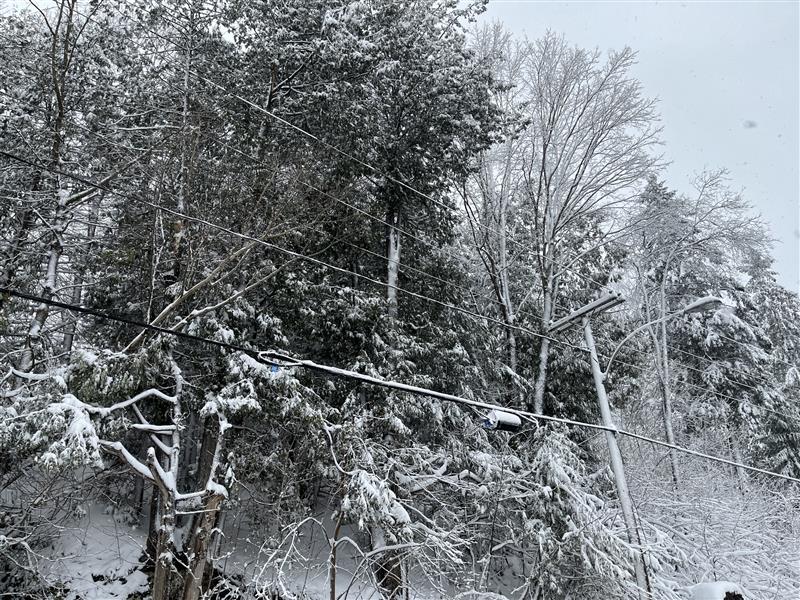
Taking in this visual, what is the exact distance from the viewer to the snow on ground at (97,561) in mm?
10312

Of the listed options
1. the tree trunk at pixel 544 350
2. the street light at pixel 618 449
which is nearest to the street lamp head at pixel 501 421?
the street light at pixel 618 449

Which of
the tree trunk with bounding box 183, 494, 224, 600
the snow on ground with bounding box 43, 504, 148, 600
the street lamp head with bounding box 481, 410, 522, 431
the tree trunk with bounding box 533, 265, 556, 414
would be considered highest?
the tree trunk with bounding box 533, 265, 556, 414

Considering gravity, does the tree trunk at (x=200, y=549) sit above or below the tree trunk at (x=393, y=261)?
below

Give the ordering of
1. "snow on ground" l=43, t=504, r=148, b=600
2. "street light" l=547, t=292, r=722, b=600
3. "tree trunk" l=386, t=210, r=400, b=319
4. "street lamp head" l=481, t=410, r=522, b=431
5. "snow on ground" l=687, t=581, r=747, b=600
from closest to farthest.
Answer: "street lamp head" l=481, t=410, r=522, b=431, "snow on ground" l=687, t=581, r=747, b=600, "street light" l=547, t=292, r=722, b=600, "snow on ground" l=43, t=504, r=148, b=600, "tree trunk" l=386, t=210, r=400, b=319

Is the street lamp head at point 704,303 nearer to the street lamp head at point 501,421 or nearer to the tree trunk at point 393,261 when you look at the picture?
the street lamp head at point 501,421

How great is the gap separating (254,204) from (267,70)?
4635 millimetres

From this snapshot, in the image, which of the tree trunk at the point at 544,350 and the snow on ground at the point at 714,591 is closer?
the snow on ground at the point at 714,591

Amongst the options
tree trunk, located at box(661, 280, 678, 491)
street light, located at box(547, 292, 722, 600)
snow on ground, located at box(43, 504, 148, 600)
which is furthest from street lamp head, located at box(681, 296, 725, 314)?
snow on ground, located at box(43, 504, 148, 600)

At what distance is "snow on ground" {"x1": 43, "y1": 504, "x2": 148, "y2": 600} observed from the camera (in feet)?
33.8

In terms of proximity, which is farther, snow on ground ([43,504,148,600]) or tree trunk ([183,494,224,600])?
snow on ground ([43,504,148,600])

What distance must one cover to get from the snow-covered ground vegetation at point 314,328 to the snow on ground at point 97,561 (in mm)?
73

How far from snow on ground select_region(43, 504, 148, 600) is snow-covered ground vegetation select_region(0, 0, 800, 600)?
7cm

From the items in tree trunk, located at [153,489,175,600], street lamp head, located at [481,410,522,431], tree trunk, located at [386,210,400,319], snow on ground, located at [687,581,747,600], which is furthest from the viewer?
tree trunk, located at [386,210,400,319]

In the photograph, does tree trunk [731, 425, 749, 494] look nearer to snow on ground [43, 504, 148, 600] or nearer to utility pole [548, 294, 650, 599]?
utility pole [548, 294, 650, 599]
